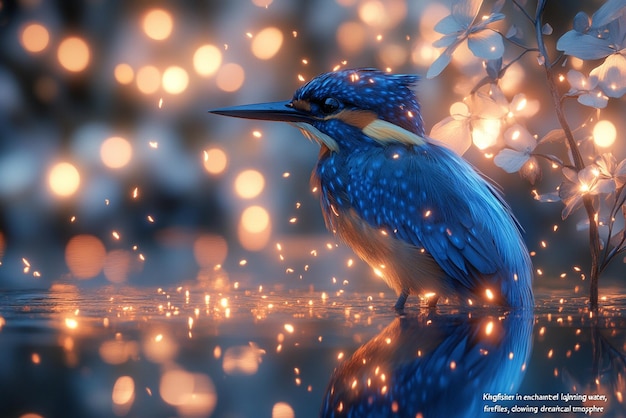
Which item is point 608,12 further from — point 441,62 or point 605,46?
point 441,62

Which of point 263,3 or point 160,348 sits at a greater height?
point 263,3

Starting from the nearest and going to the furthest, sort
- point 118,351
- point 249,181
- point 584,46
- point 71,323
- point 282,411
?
point 282,411
point 118,351
point 71,323
point 584,46
point 249,181

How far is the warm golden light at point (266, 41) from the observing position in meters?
2.83

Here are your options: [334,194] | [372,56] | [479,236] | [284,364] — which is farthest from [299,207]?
[284,364]

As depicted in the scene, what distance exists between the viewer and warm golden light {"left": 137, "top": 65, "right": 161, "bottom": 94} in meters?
2.87

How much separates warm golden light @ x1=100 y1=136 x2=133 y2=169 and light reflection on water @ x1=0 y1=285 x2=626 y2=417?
2.70ft

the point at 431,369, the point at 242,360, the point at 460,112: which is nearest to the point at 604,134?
the point at 460,112

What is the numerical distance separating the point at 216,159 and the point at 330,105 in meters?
0.86

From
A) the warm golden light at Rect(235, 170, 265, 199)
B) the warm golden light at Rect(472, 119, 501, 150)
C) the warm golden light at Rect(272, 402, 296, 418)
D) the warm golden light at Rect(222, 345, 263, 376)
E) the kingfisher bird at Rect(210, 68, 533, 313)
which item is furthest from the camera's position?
the warm golden light at Rect(235, 170, 265, 199)

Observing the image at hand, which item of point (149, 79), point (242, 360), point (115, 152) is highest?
point (149, 79)

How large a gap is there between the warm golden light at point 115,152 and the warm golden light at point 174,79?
9.3 inches

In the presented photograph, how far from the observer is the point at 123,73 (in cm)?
294

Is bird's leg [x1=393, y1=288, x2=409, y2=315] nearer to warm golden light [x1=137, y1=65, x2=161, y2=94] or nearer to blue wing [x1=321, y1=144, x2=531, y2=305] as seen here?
blue wing [x1=321, y1=144, x2=531, y2=305]

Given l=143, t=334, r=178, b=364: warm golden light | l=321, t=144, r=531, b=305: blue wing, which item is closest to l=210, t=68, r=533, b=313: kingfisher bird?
l=321, t=144, r=531, b=305: blue wing
